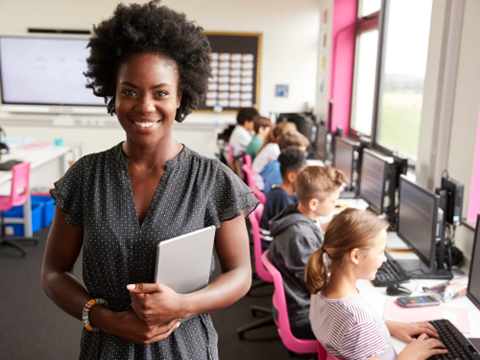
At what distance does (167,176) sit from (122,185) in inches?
4.2

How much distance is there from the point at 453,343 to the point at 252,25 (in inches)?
231

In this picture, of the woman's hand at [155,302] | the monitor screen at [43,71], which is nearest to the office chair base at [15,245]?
the monitor screen at [43,71]

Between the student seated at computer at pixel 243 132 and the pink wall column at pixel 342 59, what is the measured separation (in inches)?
40.4

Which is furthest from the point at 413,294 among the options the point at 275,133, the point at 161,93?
the point at 275,133

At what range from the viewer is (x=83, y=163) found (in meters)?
1.14

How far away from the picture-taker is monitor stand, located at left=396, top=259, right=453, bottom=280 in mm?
2193

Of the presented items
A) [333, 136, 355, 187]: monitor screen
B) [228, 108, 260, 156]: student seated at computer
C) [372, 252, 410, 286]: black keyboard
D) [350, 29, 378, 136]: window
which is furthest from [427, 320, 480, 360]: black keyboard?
[228, 108, 260, 156]: student seated at computer

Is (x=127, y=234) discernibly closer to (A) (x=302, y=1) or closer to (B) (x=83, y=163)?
(B) (x=83, y=163)

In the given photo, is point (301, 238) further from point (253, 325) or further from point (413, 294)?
point (253, 325)

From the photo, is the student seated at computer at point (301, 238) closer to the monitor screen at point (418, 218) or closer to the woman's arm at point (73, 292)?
the monitor screen at point (418, 218)

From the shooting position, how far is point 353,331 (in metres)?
1.51

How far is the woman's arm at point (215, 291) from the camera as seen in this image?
0.97 metres

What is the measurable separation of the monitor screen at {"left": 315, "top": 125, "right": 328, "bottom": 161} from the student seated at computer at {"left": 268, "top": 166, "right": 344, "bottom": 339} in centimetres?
221

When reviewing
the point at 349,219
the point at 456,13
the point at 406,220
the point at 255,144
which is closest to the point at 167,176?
the point at 349,219
